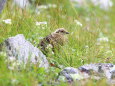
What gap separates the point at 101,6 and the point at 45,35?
21.1 feet

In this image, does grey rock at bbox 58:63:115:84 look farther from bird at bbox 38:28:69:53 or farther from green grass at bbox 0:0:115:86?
bird at bbox 38:28:69:53

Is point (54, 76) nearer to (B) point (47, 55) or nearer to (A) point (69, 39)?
(B) point (47, 55)

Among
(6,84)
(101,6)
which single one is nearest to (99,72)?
(6,84)

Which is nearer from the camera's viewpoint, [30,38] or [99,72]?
[99,72]

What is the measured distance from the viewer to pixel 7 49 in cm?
445

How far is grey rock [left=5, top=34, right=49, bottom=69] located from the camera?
434 centimetres

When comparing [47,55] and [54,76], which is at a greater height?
[47,55]

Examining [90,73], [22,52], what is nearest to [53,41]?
[22,52]

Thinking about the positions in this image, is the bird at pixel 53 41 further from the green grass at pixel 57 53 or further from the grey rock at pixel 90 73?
the grey rock at pixel 90 73

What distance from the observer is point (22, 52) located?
14.8 feet

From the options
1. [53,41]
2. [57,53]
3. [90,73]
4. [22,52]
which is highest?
[53,41]

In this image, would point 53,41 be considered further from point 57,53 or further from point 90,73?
point 90,73

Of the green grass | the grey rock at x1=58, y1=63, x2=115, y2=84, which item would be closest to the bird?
the green grass

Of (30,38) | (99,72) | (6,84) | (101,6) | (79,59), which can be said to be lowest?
(6,84)
